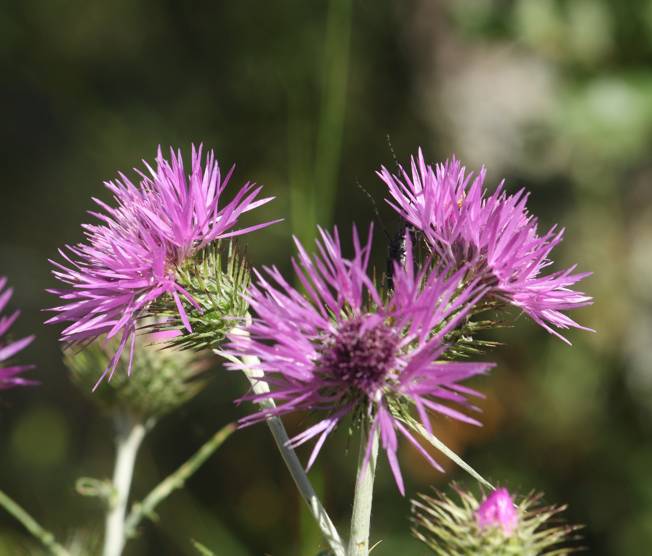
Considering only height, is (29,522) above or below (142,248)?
below

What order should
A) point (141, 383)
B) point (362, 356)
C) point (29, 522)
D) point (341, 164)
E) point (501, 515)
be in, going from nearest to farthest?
point (362, 356), point (501, 515), point (29, 522), point (141, 383), point (341, 164)

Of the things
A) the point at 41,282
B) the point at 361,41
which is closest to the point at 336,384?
the point at 361,41

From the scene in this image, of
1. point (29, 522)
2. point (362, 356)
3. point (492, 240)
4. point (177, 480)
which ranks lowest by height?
point (29, 522)

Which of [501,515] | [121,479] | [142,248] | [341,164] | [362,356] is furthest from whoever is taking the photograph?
[341,164]

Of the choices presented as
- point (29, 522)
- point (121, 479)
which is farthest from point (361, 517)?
point (121, 479)

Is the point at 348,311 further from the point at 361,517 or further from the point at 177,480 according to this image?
the point at 177,480

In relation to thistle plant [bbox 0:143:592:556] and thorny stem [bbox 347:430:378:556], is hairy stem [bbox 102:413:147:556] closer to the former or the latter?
thistle plant [bbox 0:143:592:556]

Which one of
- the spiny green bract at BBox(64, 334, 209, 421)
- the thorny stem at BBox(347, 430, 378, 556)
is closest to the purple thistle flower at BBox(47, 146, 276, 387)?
the thorny stem at BBox(347, 430, 378, 556)

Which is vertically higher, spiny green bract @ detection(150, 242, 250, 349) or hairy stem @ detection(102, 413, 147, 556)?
spiny green bract @ detection(150, 242, 250, 349)
